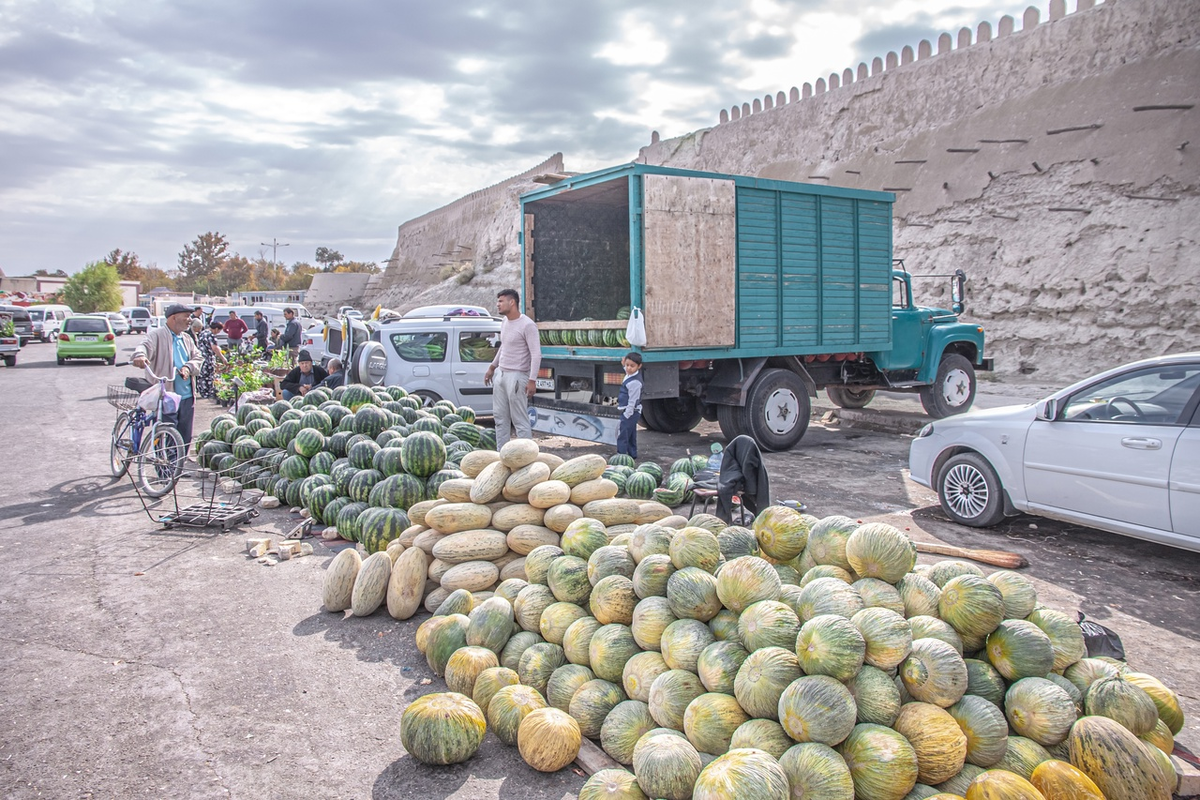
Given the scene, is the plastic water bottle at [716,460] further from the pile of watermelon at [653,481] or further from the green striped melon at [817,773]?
the green striped melon at [817,773]

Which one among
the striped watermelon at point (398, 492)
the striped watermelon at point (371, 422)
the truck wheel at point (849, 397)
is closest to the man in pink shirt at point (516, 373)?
the striped watermelon at point (371, 422)

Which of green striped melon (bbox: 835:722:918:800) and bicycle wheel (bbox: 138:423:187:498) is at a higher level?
bicycle wheel (bbox: 138:423:187:498)

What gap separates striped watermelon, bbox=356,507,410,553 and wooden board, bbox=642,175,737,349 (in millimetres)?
3940

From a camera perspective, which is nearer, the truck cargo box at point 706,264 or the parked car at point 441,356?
the truck cargo box at point 706,264

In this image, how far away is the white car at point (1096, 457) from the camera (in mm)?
5273

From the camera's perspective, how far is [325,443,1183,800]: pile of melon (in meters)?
2.76

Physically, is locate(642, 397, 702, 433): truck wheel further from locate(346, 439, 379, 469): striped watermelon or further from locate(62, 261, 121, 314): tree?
locate(62, 261, 121, 314): tree

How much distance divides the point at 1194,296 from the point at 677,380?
51.0ft

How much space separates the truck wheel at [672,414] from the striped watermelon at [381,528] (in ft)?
21.3

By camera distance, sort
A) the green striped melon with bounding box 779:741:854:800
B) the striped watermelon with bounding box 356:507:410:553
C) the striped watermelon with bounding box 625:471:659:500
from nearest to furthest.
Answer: the green striped melon with bounding box 779:741:854:800, the striped watermelon with bounding box 356:507:410:553, the striped watermelon with bounding box 625:471:659:500

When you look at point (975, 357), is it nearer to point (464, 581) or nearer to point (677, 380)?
point (677, 380)

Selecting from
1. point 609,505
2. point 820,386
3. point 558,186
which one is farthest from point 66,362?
point 609,505

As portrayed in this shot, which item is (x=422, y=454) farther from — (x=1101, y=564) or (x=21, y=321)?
(x=21, y=321)

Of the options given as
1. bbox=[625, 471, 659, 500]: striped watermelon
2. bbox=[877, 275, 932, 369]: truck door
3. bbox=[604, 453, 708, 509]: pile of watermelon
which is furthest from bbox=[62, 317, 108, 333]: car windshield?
bbox=[877, 275, 932, 369]: truck door
